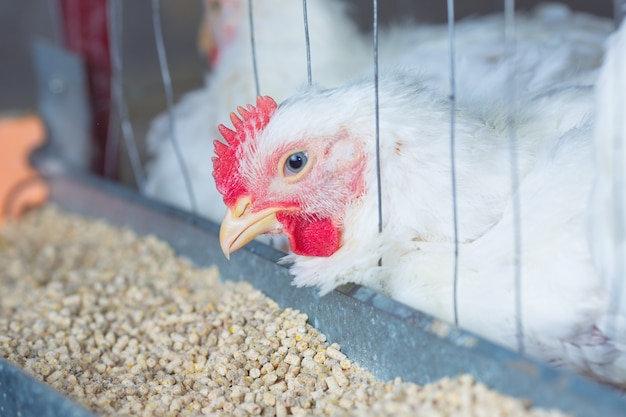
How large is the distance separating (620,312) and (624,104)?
357 millimetres

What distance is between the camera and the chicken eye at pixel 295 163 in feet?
5.21

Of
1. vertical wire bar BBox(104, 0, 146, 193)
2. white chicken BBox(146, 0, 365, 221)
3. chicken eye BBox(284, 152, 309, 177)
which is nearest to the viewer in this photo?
chicken eye BBox(284, 152, 309, 177)

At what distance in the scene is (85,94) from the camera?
2.90m

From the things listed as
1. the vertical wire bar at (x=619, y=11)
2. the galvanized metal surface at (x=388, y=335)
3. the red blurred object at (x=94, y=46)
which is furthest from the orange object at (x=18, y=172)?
the vertical wire bar at (x=619, y=11)

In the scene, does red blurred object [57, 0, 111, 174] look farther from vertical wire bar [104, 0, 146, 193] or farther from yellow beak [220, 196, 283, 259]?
yellow beak [220, 196, 283, 259]

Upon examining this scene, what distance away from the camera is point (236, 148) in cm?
162

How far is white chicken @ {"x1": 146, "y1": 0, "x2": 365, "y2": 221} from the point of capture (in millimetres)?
2379

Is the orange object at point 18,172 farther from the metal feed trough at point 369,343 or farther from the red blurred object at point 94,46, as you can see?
the metal feed trough at point 369,343

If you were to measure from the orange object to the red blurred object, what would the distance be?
0.68 feet

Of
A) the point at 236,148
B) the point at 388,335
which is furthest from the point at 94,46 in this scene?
the point at 388,335

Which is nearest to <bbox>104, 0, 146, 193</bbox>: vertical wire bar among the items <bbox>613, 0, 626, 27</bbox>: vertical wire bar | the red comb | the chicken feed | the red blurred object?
the red blurred object

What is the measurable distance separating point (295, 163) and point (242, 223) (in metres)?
0.16

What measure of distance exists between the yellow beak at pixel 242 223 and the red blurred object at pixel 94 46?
1528 mm

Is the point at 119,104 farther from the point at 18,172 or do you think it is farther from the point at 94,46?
the point at 18,172
